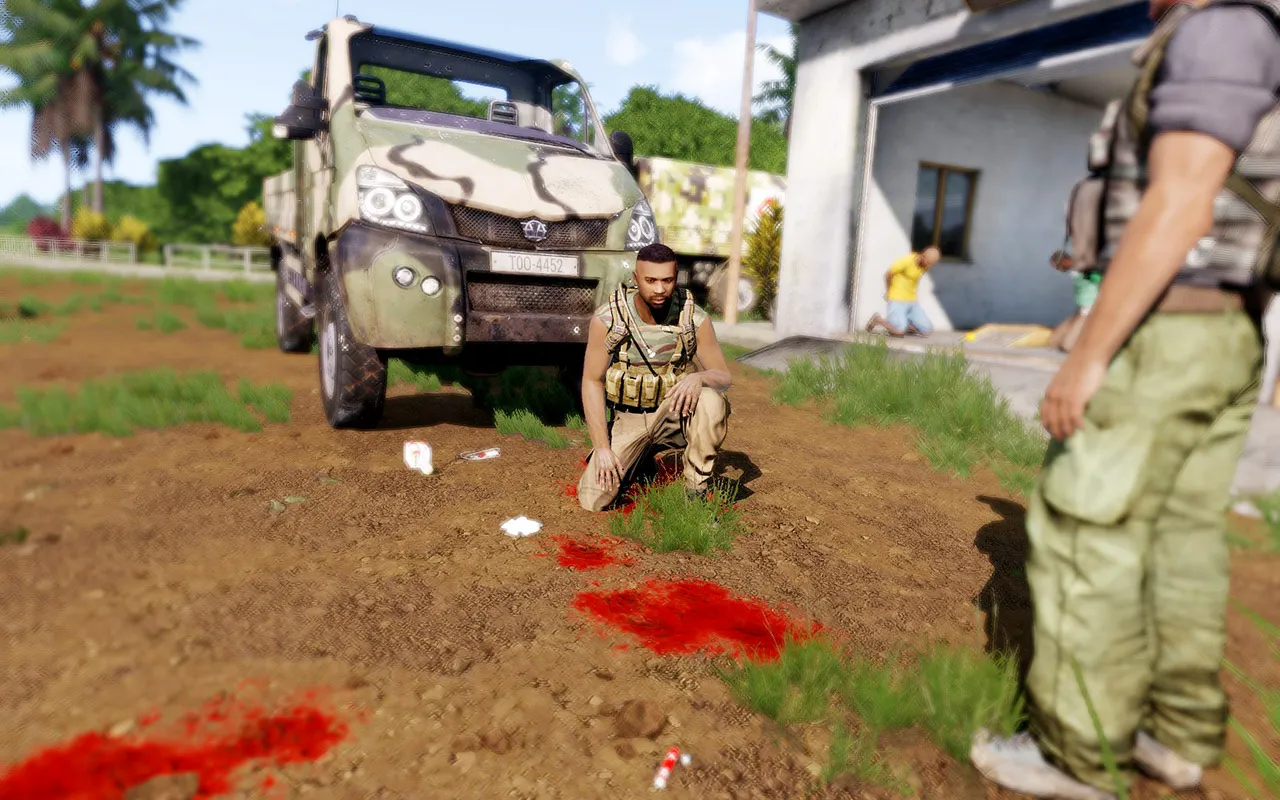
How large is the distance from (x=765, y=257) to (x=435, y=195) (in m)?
8.23

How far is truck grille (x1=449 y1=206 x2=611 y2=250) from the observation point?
12.8 feet

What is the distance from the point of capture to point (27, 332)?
767cm

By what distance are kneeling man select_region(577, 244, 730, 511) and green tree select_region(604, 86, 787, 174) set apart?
30.1 meters

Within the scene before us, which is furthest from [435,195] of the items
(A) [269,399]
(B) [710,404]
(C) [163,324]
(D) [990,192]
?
(D) [990,192]

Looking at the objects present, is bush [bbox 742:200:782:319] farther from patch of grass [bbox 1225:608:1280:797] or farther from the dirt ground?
patch of grass [bbox 1225:608:1280:797]

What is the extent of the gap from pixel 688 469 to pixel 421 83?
43.6 metres

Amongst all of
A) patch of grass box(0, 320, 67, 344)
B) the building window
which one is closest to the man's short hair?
patch of grass box(0, 320, 67, 344)

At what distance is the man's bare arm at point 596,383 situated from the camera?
10.5ft

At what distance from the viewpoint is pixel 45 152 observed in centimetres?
3731

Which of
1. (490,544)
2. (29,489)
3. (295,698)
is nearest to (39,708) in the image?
(295,698)

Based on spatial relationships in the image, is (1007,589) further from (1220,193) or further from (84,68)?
(84,68)

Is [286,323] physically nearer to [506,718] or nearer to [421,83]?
[506,718]

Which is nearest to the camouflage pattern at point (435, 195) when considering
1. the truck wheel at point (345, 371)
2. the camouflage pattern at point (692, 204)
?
the truck wheel at point (345, 371)

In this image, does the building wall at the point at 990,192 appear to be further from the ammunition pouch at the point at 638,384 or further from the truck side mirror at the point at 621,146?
the ammunition pouch at the point at 638,384
